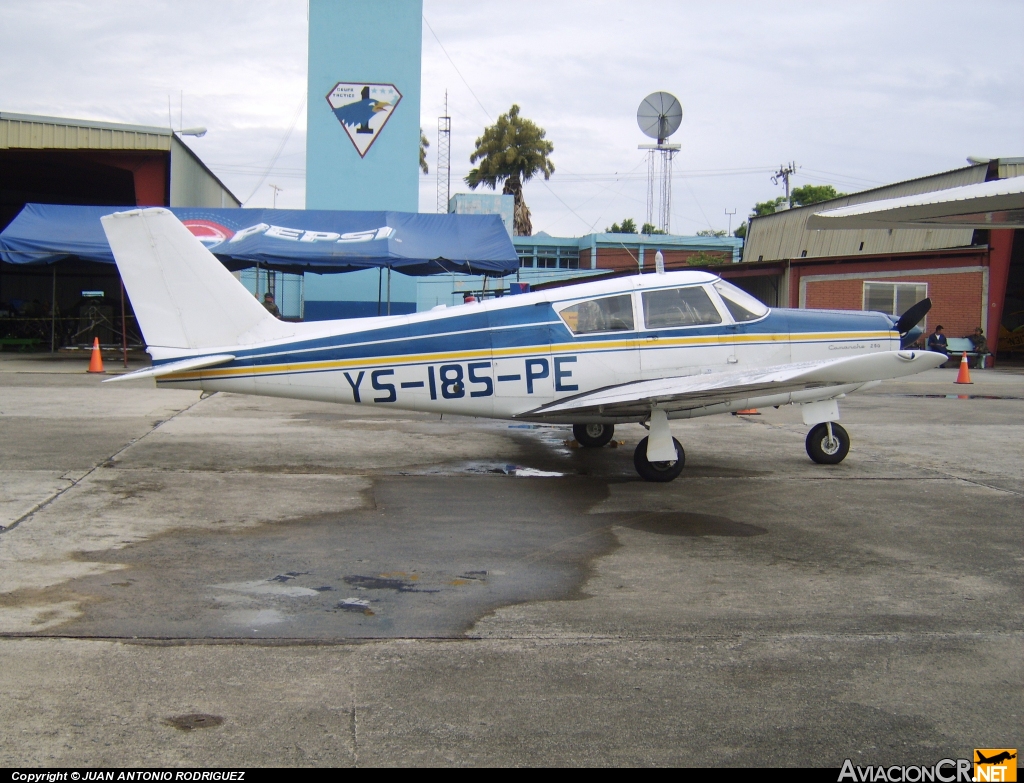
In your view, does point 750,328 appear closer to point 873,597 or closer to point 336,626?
point 873,597

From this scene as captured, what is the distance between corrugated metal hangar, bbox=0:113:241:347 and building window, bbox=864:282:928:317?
79.2ft

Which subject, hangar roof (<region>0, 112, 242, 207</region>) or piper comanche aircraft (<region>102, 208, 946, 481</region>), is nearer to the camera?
piper comanche aircraft (<region>102, 208, 946, 481</region>)

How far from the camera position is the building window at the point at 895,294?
30.5 meters

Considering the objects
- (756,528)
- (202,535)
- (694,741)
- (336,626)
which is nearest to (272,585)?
(336,626)

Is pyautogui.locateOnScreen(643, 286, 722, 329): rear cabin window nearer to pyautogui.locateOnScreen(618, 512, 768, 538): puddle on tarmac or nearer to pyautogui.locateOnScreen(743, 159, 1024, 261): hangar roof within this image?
pyautogui.locateOnScreen(618, 512, 768, 538): puddle on tarmac

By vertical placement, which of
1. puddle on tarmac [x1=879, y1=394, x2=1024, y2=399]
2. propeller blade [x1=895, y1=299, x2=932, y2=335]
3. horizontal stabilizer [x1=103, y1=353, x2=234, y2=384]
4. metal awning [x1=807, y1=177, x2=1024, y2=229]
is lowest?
puddle on tarmac [x1=879, y1=394, x2=1024, y2=399]

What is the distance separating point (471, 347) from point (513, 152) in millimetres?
47129

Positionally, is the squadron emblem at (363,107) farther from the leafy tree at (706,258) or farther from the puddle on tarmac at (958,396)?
the leafy tree at (706,258)

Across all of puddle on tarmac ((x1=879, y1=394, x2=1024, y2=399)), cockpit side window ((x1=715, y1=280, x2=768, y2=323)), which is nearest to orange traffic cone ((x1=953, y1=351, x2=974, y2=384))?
puddle on tarmac ((x1=879, y1=394, x2=1024, y2=399))

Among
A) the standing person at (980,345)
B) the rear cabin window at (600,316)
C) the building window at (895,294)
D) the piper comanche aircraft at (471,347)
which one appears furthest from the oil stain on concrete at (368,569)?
the building window at (895,294)

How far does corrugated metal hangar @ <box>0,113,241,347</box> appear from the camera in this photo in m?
27.9

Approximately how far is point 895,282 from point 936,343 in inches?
210

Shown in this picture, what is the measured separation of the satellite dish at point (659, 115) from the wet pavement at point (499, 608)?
27.1m

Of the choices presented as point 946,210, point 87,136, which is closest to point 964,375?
point 946,210
